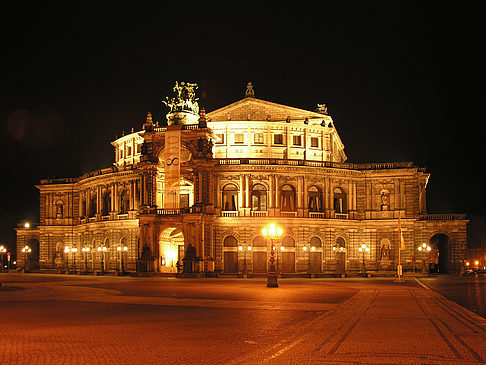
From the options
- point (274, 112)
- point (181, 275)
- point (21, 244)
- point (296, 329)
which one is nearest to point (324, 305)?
point (296, 329)

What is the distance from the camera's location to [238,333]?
1905 cm

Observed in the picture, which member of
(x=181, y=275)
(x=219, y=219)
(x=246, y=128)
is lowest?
(x=181, y=275)

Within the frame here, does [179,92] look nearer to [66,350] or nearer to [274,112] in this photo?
[274,112]

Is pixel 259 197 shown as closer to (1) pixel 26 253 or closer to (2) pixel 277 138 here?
(2) pixel 277 138

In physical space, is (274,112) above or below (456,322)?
above

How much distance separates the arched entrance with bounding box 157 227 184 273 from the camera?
7688 cm

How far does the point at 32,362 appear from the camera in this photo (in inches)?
550

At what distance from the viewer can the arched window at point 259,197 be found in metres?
79.9

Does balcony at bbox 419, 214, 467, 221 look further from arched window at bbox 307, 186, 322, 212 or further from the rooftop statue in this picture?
the rooftop statue

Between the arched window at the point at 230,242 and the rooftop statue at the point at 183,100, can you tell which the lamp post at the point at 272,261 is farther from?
the rooftop statue at the point at 183,100

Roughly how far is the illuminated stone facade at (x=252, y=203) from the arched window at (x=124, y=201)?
16 cm

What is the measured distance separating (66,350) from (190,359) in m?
3.57

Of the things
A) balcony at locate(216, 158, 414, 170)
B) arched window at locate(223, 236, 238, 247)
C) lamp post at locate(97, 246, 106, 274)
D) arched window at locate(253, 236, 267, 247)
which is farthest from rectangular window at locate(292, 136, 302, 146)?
lamp post at locate(97, 246, 106, 274)

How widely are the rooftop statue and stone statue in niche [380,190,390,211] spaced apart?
95.1 ft
